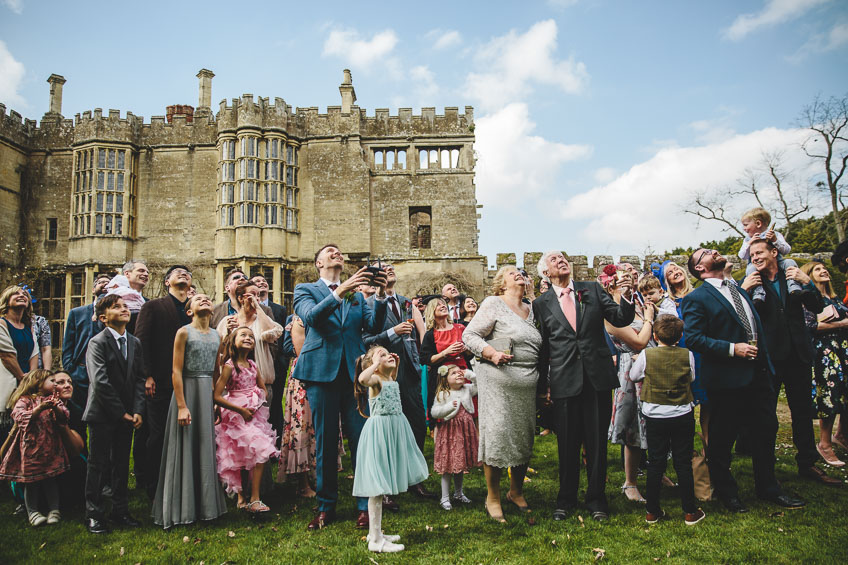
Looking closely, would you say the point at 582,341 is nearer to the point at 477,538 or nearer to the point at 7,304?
the point at 477,538

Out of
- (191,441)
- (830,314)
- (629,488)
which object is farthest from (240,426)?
(830,314)

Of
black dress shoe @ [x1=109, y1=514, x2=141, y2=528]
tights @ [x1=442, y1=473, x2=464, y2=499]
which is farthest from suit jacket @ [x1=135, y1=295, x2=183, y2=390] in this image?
tights @ [x1=442, y1=473, x2=464, y2=499]

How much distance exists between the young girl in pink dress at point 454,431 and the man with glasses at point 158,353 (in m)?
2.71

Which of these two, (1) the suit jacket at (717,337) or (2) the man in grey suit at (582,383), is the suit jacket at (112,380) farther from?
(1) the suit jacket at (717,337)

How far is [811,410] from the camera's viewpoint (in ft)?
18.0

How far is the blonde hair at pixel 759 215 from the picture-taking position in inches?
215

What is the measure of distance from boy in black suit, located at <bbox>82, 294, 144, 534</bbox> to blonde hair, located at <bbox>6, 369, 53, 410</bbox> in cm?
72

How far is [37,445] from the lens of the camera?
5004 mm

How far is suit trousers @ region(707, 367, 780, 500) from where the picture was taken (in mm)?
4801

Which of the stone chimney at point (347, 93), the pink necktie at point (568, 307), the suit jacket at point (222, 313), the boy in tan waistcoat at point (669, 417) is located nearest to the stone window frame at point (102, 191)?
the stone chimney at point (347, 93)

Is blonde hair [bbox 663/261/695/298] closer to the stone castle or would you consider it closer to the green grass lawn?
the green grass lawn

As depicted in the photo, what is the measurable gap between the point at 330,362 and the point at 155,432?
198 cm

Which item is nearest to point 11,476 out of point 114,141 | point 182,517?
point 182,517

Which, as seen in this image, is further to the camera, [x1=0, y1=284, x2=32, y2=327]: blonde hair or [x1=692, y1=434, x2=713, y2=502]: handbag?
[x1=0, y1=284, x2=32, y2=327]: blonde hair
